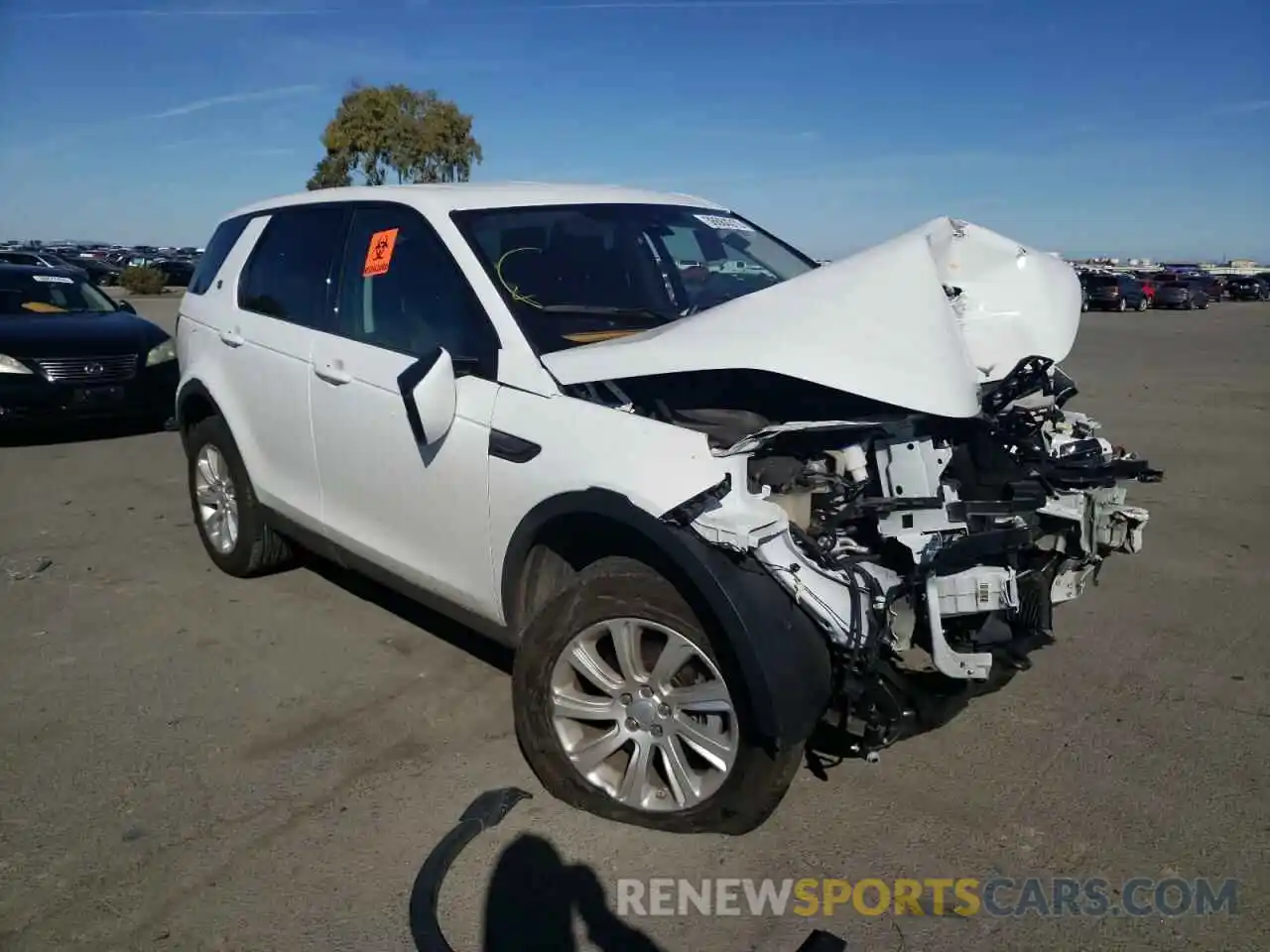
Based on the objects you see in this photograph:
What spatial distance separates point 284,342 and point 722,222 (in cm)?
210

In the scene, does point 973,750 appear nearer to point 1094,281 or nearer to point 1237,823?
point 1237,823

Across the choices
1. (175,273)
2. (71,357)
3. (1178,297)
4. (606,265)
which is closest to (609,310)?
(606,265)

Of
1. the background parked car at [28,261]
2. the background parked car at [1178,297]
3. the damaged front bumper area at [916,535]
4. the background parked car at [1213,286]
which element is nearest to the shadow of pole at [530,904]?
the damaged front bumper area at [916,535]

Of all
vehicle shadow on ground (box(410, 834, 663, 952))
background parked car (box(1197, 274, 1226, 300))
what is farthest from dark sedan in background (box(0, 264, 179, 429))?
background parked car (box(1197, 274, 1226, 300))

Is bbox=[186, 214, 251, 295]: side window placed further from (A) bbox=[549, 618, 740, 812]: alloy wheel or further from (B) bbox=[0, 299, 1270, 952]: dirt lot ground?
(A) bbox=[549, 618, 740, 812]: alloy wheel

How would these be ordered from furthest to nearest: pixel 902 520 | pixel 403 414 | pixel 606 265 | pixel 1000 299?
pixel 606 265
pixel 403 414
pixel 1000 299
pixel 902 520

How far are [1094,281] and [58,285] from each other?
3903 cm

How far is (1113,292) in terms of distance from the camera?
40531 mm

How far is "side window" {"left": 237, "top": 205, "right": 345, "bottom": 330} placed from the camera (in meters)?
4.63

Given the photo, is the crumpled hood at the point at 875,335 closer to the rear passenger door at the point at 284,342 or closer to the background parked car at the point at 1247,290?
the rear passenger door at the point at 284,342

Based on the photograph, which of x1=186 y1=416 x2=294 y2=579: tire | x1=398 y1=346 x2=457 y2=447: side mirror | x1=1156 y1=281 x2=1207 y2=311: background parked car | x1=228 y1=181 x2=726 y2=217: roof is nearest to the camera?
x1=398 y1=346 x2=457 y2=447: side mirror

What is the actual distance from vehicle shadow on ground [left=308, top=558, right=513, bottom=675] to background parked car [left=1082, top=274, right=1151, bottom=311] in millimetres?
39955

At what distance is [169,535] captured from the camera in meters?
6.58

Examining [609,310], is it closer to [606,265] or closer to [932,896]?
[606,265]
